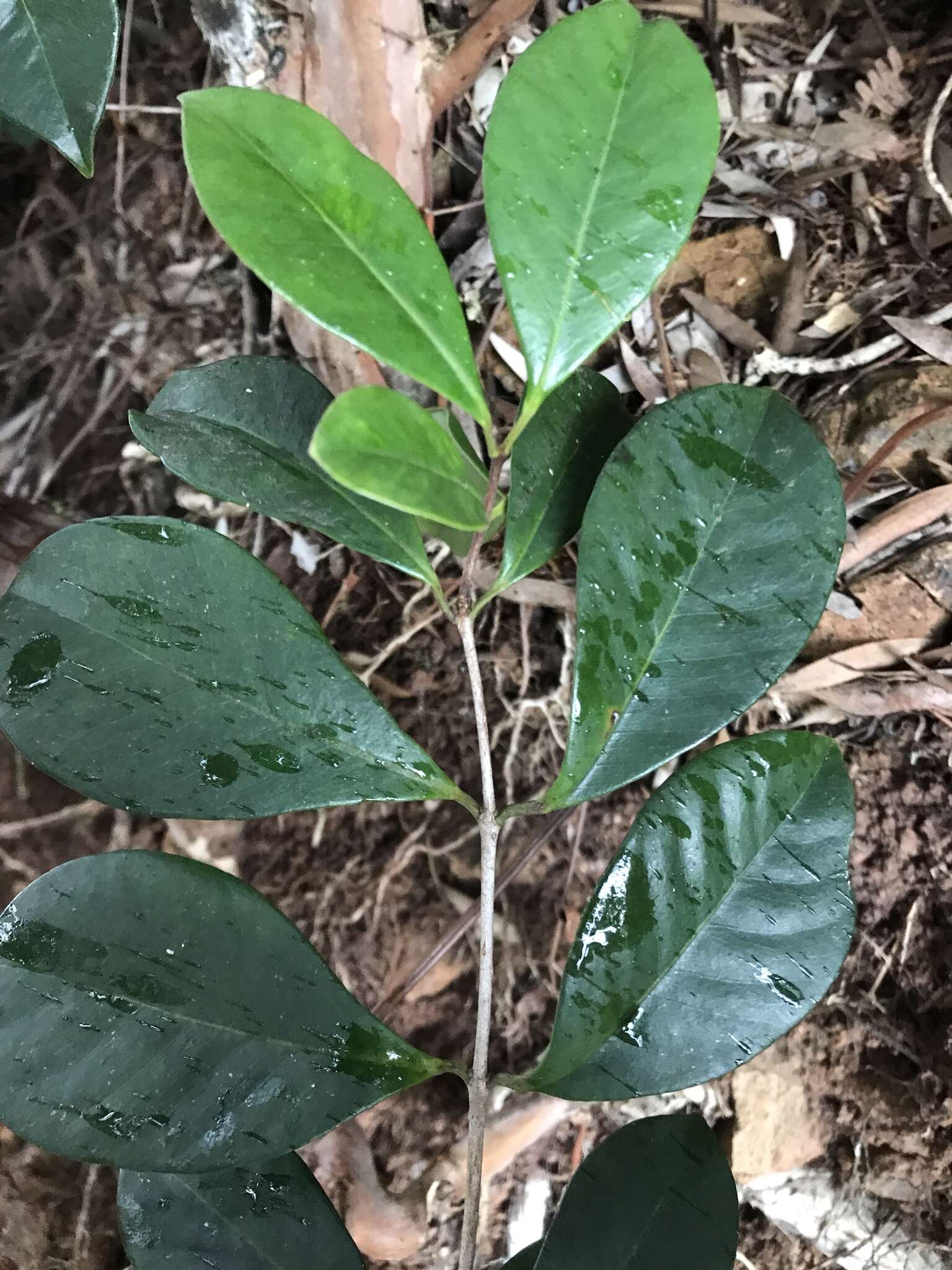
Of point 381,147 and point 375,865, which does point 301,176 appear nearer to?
point 381,147

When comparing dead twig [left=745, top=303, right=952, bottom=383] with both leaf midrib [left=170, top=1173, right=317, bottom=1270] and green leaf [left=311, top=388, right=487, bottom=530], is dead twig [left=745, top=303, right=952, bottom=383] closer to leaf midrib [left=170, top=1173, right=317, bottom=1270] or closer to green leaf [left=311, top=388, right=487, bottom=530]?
green leaf [left=311, top=388, right=487, bottom=530]

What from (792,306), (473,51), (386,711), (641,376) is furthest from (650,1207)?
(473,51)

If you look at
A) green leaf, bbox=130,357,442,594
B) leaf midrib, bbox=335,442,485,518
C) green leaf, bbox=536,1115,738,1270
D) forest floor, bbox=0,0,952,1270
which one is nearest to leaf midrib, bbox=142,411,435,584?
green leaf, bbox=130,357,442,594

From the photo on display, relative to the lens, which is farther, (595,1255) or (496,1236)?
(496,1236)

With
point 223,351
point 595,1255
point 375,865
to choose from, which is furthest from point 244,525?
point 595,1255

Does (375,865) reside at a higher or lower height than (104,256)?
lower

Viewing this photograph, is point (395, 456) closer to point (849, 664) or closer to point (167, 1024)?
point (167, 1024)
